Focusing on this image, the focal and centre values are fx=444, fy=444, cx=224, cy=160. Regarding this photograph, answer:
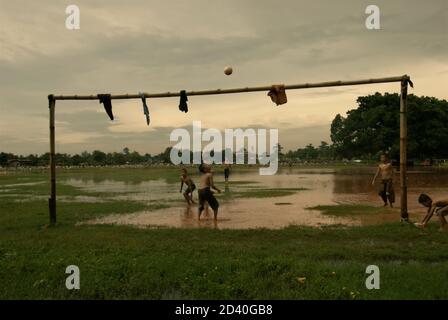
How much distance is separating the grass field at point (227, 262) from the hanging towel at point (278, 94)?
3.37 m

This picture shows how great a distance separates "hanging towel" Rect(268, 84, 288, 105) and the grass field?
3.37 metres

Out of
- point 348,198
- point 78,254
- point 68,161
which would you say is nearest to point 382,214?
point 348,198

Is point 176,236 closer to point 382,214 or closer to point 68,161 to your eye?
point 382,214

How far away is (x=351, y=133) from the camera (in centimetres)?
6291

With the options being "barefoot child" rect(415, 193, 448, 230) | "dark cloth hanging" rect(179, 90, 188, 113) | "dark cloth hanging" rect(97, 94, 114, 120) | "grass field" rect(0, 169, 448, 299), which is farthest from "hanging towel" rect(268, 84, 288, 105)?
"dark cloth hanging" rect(97, 94, 114, 120)

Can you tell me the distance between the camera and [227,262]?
7277 millimetres

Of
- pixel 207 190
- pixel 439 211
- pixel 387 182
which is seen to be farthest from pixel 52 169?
pixel 387 182

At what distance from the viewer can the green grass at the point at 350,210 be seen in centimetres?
1410

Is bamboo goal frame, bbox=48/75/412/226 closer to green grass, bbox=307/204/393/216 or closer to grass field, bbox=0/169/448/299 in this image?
Answer: grass field, bbox=0/169/448/299

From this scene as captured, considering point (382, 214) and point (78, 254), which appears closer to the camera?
point (78, 254)

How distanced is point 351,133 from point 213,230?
55.3 metres

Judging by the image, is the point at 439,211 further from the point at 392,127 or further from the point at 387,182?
the point at 392,127
